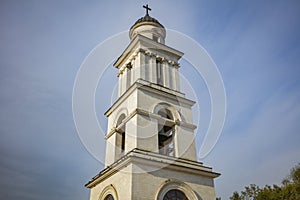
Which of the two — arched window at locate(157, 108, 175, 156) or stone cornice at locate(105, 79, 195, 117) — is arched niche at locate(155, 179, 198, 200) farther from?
stone cornice at locate(105, 79, 195, 117)

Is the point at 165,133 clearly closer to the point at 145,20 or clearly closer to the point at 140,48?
the point at 140,48

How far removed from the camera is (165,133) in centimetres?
1959

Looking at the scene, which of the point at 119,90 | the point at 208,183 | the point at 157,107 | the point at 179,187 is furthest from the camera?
the point at 119,90

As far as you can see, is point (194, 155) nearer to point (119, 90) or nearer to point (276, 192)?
point (119, 90)

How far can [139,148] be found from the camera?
1598 cm

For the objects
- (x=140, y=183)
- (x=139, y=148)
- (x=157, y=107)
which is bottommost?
(x=140, y=183)

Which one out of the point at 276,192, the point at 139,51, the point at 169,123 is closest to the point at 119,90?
the point at 139,51

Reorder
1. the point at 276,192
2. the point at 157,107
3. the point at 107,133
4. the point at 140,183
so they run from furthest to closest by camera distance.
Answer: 1. the point at 276,192
2. the point at 107,133
3. the point at 157,107
4. the point at 140,183

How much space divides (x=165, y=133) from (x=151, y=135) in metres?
2.77

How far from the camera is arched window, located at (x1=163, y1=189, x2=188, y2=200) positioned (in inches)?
599

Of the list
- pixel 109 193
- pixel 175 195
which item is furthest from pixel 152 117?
pixel 109 193

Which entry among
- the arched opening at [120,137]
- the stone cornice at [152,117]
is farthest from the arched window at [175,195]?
the arched opening at [120,137]

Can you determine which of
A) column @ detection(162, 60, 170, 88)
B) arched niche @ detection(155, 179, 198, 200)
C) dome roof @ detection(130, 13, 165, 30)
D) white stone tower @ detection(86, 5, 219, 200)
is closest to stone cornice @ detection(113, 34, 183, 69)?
white stone tower @ detection(86, 5, 219, 200)

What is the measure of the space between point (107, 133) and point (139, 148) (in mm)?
5470
